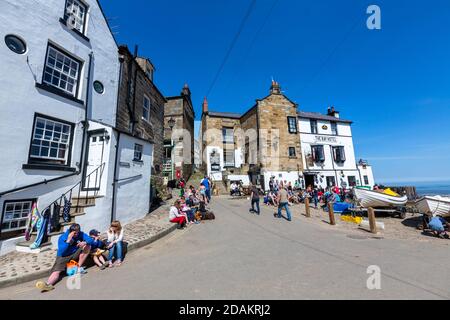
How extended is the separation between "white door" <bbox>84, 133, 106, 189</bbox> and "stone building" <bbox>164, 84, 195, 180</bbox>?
1566 cm

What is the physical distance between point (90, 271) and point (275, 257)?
4.77 metres

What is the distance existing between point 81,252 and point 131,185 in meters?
4.73

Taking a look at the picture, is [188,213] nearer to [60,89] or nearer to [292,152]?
[60,89]

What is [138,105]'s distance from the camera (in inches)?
537

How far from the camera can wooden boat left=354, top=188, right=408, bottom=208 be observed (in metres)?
12.1

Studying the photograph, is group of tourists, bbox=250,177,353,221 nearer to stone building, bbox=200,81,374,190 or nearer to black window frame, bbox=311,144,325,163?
stone building, bbox=200,81,374,190

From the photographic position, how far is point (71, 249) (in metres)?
4.82

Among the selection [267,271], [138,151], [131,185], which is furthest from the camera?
[138,151]

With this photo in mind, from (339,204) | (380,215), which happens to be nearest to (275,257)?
(339,204)

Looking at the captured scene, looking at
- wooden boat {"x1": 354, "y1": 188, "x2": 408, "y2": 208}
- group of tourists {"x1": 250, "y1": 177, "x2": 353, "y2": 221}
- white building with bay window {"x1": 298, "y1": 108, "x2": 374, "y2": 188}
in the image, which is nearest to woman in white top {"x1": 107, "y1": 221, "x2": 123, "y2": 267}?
group of tourists {"x1": 250, "y1": 177, "x2": 353, "y2": 221}

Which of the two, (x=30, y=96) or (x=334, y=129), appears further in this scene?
(x=334, y=129)

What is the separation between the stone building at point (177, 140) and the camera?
2470 centimetres

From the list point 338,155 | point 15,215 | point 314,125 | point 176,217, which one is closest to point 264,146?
point 314,125
